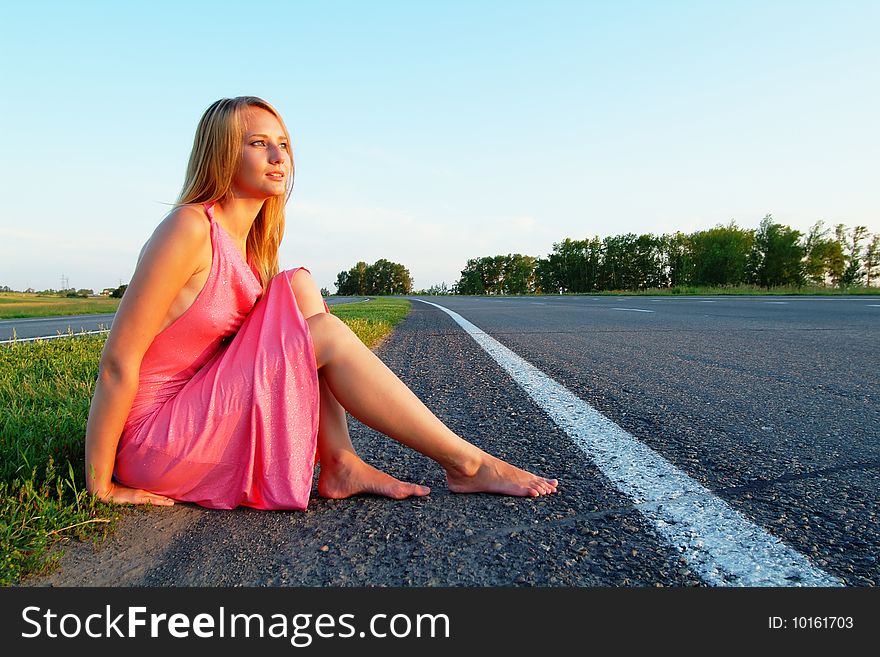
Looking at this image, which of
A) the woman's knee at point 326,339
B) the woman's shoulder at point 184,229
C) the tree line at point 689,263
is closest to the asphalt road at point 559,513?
the woman's knee at point 326,339

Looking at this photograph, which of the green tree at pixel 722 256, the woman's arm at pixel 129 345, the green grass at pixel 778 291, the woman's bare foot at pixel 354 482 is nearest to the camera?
the woman's arm at pixel 129 345

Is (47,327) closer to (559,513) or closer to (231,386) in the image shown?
(231,386)

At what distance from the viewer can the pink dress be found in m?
1.80

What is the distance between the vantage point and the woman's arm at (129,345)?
179cm

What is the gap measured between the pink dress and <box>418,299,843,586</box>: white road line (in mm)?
1045

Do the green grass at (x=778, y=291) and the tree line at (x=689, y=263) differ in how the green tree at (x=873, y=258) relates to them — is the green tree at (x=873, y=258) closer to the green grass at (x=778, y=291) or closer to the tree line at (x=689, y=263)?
the tree line at (x=689, y=263)

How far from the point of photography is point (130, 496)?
1832 mm

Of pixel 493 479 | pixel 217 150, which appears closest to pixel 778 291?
pixel 493 479

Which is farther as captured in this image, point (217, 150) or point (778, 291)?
point (778, 291)

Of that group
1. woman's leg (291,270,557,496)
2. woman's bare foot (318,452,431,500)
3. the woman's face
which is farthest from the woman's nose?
woman's bare foot (318,452,431,500)

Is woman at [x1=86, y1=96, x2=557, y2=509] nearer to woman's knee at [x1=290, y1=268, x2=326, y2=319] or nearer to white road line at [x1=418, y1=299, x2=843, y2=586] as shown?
woman's knee at [x1=290, y1=268, x2=326, y2=319]

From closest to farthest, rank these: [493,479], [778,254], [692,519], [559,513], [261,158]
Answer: [692,519]
[559,513]
[493,479]
[261,158]
[778,254]

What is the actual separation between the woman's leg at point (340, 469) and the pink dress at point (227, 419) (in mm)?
129

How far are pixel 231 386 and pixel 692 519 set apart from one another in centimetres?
141
